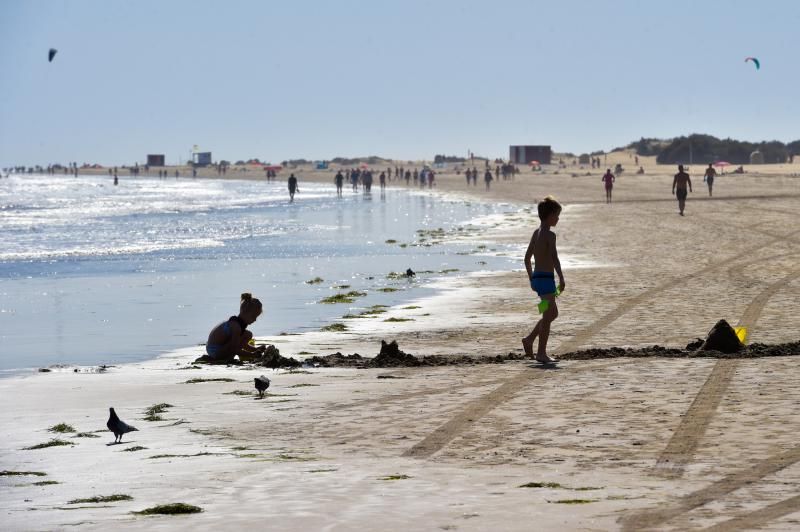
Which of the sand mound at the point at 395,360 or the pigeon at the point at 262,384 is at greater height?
the pigeon at the point at 262,384

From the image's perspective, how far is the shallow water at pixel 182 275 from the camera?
1600 cm

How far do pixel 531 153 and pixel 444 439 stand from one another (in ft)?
566

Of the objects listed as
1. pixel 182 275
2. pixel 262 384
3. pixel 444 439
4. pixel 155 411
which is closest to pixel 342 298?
pixel 182 275

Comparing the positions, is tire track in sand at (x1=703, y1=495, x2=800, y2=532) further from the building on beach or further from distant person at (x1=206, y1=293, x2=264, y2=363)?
the building on beach

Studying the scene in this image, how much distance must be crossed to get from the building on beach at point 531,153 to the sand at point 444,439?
162 m

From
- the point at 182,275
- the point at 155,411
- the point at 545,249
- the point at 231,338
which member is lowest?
the point at 182,275

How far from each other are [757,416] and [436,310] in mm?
9141

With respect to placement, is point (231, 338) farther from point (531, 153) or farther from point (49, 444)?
point (531, 153)

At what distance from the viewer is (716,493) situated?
6730mm

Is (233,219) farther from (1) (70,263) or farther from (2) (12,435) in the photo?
(2) (12,435)

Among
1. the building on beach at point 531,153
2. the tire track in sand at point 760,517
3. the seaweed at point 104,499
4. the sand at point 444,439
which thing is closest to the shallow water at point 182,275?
the sand at point 444,439

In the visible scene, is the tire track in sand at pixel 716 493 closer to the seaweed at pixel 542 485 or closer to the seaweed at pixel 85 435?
the seaweed at pixel 542 485

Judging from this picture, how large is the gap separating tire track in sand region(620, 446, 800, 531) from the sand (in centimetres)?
2

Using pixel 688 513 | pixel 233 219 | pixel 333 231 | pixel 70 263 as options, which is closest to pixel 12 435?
pixel 688 513
